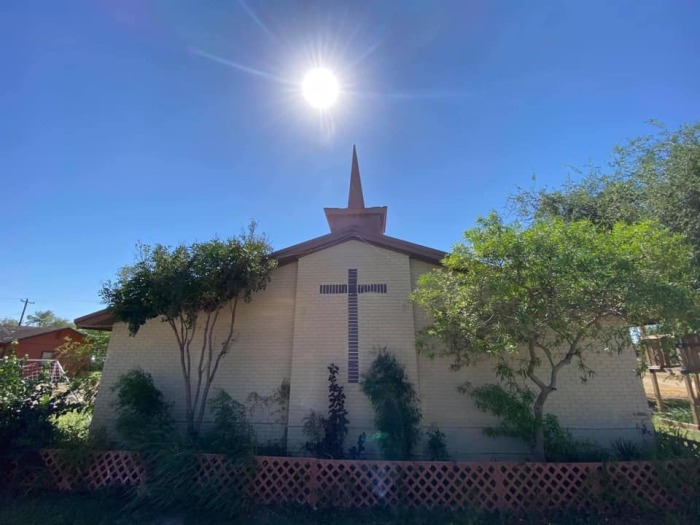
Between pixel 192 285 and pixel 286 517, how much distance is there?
15.7ft

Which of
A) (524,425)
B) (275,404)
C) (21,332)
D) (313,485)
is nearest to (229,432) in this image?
(275,404)

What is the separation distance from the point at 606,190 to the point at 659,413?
8.84 metres

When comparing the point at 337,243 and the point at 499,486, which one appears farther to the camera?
the point at 337,243

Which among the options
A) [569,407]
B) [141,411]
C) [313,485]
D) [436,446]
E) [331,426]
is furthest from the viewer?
[141,411]

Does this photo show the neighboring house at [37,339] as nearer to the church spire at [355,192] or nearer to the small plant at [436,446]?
the church spire at [355,192]

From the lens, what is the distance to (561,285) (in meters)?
4.86

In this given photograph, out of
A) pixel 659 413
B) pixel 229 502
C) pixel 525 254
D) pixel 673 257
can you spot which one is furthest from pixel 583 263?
pixel 659 413

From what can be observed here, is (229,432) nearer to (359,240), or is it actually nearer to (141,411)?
(141,411)

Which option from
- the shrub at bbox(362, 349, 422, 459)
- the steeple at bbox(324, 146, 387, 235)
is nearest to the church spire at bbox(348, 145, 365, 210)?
the steeple at bbox(324, 146, 387, 235)

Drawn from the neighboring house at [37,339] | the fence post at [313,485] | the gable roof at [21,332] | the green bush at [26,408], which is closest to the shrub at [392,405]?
the fence post at [313,485]

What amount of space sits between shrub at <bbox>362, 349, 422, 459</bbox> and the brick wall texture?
261 mm

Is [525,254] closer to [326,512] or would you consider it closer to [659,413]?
[326,512]

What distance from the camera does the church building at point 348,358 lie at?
7.07 meters

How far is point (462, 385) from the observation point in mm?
7383
